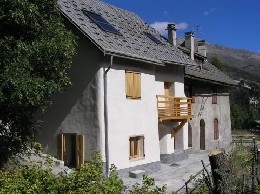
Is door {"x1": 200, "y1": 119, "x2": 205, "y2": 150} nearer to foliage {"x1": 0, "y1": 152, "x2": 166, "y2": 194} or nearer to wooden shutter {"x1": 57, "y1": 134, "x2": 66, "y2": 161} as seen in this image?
wooden shutter {"x1": 57, "y1": 134, "x2": 66, "y2": 161}

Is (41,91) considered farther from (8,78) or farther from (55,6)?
(55,6)

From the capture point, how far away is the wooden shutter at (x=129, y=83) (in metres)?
18.8

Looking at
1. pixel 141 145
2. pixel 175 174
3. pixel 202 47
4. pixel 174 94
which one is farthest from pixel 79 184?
pixel 202 47

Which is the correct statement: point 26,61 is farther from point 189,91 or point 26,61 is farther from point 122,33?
point 189,91

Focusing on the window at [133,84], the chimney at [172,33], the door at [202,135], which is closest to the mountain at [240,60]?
the door at [202,135]

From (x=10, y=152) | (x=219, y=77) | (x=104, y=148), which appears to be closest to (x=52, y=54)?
(x=10, y=152)

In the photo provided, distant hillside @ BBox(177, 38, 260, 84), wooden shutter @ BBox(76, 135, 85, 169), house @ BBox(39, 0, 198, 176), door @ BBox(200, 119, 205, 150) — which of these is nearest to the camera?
house @ BBox(39, 0, 198, 176)

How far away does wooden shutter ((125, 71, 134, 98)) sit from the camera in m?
18.8

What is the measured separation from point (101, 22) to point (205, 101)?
42.8 ft

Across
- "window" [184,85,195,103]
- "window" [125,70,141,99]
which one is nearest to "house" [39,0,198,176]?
"window" [125,70,141,99]

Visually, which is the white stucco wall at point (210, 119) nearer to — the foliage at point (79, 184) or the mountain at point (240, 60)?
the foliage at point (79, 184)

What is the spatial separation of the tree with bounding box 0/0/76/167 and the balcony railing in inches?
313

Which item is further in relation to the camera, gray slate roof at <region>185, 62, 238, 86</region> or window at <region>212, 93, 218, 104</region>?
window at <region>212, 93, 218, 104</region>

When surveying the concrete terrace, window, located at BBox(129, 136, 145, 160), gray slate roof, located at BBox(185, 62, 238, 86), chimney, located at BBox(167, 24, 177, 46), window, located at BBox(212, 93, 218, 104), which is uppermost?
chimney, located at BBox(167, 24, 177, 46)
